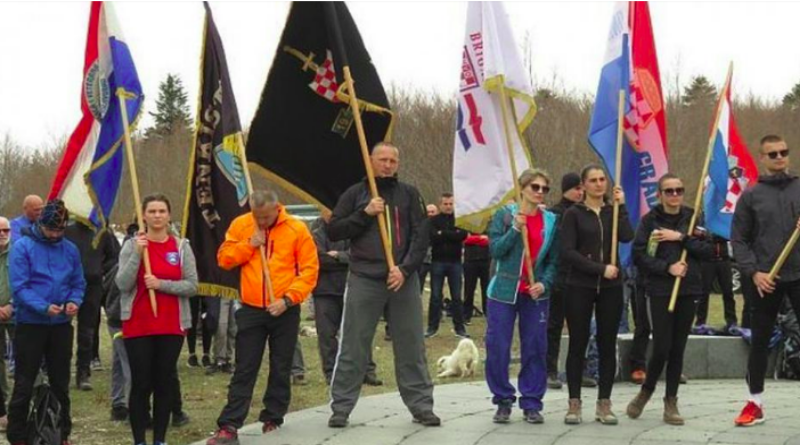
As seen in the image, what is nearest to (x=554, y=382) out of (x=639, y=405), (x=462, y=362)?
(x=462, y=362)

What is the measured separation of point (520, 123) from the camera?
8.88 meters

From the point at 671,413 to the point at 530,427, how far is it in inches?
42.9

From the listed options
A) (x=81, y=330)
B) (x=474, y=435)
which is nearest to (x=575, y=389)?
(x=474, y=435)

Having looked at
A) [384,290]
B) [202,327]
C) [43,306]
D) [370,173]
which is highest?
[370,173]

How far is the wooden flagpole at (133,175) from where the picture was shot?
7500 mm

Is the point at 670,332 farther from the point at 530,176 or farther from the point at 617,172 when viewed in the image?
the point at 530,176

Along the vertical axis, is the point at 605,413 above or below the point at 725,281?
below

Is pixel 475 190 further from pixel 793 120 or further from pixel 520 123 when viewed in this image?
pixel 793 120

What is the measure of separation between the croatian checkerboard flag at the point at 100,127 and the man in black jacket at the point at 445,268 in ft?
23.6

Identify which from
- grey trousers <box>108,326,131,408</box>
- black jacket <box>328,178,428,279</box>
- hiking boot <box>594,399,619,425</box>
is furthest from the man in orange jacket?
hiking boot <box>594,399,619,425</box>

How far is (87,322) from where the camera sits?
1101 cm

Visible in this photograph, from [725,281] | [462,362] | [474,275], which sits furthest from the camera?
[474,275]

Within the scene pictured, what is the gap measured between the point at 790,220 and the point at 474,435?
2754 mm

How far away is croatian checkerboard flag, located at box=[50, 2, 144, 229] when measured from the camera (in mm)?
8695
